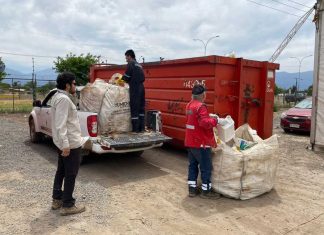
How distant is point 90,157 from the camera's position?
762 centimetres

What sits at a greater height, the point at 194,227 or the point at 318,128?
the point at 318,128

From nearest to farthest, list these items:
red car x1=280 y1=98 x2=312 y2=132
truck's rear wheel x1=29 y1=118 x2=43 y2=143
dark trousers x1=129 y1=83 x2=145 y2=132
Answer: dark trousers x1=129 y1=83 x2=145 y2=132
truck's rear wheel x1=29 y1=118 x2=43 y2=143
red car x1=280 y1=98 x2=312 y2=132

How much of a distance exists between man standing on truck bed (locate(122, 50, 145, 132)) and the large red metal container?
1.07 meters

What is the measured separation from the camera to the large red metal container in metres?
7.29

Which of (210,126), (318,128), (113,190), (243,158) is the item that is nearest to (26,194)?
(113,190)

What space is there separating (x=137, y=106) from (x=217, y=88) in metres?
1.69

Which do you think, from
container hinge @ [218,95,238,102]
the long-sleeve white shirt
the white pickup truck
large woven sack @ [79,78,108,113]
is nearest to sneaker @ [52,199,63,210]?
the long-sleeve white shirt

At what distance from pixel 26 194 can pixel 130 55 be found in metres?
3.63

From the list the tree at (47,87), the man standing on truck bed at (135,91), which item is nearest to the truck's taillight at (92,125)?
the man standing on truck bed at (135,91)

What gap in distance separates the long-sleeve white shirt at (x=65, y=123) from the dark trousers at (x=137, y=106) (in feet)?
8.82

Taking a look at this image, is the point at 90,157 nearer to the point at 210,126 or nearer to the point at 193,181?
the point at 193,181

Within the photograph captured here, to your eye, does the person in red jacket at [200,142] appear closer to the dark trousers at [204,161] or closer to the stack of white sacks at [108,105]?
the dark trousers at [204,161]

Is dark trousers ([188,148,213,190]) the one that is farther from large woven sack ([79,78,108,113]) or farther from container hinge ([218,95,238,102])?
large woven sack ([79,78,108,113])

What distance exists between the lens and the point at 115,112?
703cm
